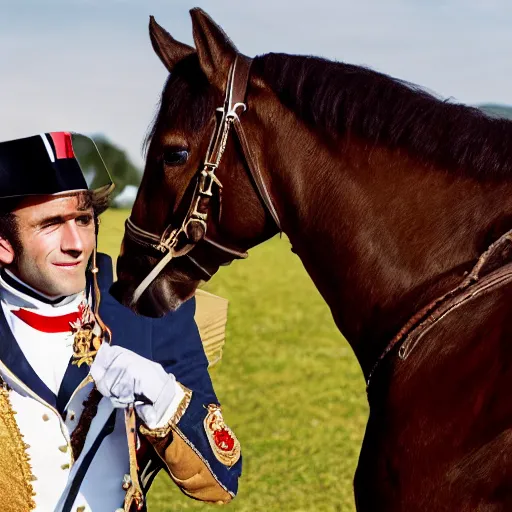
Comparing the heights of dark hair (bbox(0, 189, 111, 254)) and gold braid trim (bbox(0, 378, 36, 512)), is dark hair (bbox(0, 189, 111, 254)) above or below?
above

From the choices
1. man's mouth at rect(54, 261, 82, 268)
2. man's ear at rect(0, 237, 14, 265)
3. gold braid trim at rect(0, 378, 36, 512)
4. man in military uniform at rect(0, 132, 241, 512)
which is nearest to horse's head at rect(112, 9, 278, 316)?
man in military uniform at rect(0, 132, 241, 512)

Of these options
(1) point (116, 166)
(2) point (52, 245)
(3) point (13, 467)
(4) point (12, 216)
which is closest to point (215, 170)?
(2) point (52, 245)

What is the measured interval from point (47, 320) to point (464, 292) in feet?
4.86

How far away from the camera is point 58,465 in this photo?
10.3 ft

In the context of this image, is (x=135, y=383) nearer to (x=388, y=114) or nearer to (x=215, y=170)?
(x=215, y=170)

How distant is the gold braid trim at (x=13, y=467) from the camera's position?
3.09 meters

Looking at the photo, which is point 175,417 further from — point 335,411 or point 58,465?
point 335,411

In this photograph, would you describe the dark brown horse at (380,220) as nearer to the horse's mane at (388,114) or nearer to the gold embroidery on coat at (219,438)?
the horse's mane at (388,114)

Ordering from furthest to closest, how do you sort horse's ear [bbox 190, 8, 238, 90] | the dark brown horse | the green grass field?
the green grass field, horse's ear [bbox 190, 8, 238, 90], the dark brown horse

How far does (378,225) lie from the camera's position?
2906 millimetres

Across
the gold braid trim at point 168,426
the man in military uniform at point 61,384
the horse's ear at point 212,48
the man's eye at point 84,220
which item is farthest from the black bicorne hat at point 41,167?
the gold braid trim at point 168,426

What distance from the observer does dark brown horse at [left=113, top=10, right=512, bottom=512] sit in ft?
8.56

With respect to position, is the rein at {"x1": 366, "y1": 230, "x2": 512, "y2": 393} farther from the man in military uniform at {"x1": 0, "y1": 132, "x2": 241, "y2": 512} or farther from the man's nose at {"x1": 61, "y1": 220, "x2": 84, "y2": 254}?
the man's nose at {"x1": 61, "y1": 220, "x2": 84, "y2": 254}

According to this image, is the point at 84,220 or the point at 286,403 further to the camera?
the point at 286,403
